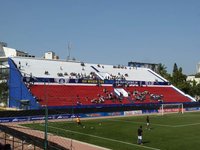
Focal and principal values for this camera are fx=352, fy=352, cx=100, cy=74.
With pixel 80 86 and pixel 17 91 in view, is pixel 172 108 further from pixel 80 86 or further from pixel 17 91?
pixel 17 91

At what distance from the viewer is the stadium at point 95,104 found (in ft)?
125

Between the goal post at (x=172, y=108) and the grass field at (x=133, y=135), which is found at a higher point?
the goal post at (x=172, y=108)

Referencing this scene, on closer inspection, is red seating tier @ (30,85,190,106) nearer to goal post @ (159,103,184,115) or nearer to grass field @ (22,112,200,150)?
goal post @ (159,103,184,115)

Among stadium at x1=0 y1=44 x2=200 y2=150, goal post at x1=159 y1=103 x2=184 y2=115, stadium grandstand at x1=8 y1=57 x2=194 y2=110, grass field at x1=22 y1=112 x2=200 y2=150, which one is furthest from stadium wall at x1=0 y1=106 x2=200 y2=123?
grass field at x1=22 y1=112 x2=200 y2=150

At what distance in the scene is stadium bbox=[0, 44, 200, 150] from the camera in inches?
1495

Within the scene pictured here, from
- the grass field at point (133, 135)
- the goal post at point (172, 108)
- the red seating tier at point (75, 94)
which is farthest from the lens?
the goal post at point (172, 108)

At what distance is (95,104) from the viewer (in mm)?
67875

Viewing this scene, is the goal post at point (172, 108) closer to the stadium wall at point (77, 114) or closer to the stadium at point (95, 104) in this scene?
the stadium at point (95, 104)

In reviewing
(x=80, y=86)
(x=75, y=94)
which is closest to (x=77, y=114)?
(x=75, y=94)

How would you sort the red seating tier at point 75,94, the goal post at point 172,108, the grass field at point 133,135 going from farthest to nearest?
the goal post at point 172,108 → the red seating tier at point 75,94 → the grass field at point 133,135

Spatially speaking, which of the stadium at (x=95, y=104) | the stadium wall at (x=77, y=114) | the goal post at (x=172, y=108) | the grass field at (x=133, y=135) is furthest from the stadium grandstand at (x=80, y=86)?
the grass field at (x=133, y=135)

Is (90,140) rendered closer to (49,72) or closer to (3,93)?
(3,93)

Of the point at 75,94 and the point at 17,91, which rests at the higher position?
the point at 17,91

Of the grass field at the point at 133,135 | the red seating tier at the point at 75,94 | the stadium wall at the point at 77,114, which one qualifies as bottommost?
the grass field at the point at 133,135
